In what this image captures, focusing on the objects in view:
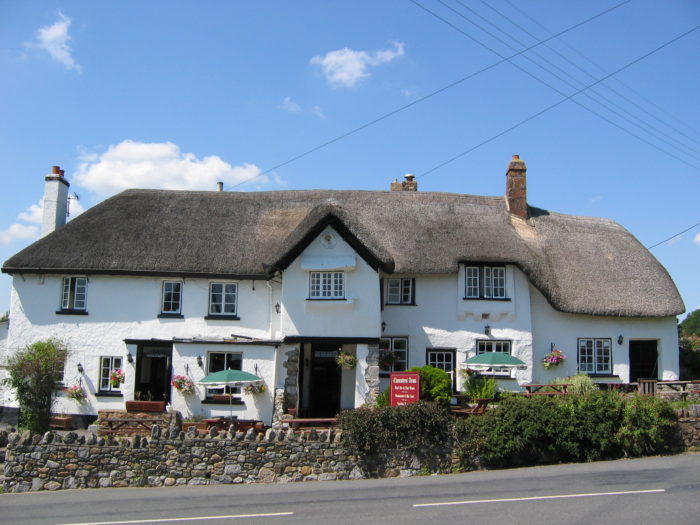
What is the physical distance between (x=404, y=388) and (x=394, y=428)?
5.79ft

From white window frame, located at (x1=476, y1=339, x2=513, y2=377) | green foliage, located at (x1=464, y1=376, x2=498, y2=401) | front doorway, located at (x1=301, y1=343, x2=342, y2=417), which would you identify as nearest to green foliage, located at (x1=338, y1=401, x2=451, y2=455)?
green foliage, located at (x1=464, y1=376, x2=498, y2=401)

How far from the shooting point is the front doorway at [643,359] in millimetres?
23656

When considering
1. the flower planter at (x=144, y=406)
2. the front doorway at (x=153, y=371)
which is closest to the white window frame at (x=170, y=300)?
the front doorway at (x=153, y=371)

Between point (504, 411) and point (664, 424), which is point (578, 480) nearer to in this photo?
point (504, 411)

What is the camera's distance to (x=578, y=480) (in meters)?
13.8

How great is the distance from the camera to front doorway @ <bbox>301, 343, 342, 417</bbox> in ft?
71.2

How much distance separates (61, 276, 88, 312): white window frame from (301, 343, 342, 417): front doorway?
321 inches

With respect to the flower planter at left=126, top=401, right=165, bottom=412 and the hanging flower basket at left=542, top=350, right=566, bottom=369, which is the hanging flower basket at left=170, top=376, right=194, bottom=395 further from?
the hanging flower basket at left=542, top=350, right=566, bottom=369

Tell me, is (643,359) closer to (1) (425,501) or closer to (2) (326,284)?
(2) (326,284)

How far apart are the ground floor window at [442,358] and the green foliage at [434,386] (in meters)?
3.25

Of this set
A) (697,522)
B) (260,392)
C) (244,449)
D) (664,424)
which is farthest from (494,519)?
(260,392)

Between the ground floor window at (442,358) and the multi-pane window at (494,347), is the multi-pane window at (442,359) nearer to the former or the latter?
the ground floor window at (442,358)

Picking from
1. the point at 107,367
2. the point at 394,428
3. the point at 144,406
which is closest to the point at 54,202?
the point at 107,367

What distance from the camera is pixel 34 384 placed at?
19.2m
